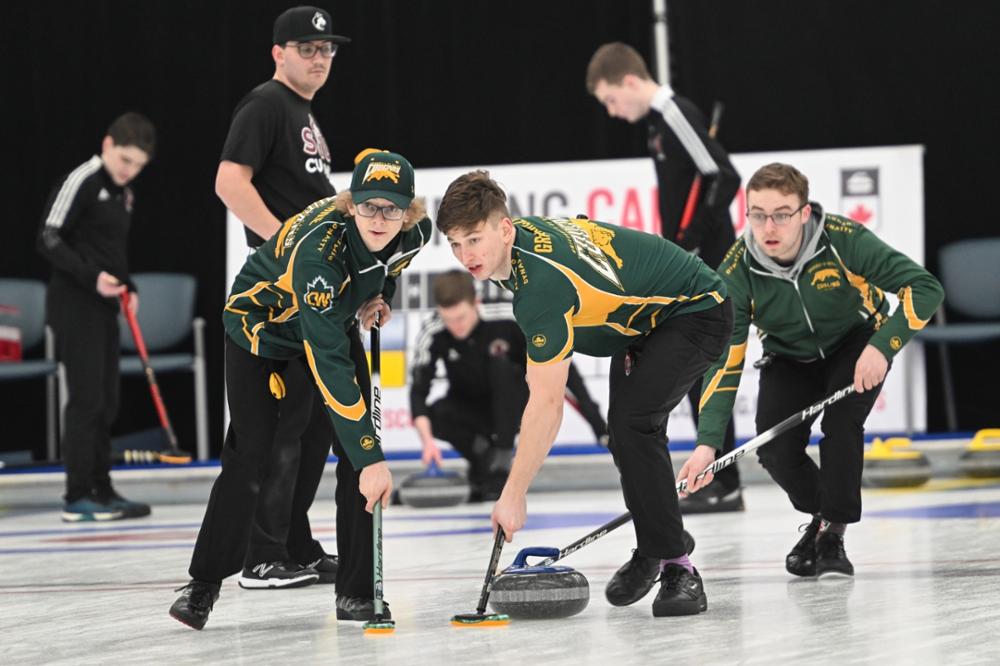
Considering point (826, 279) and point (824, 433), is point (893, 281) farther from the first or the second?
point (824, 433)

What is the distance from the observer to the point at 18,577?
3957 mm

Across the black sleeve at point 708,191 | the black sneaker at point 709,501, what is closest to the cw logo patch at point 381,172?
the black sleeve at point 708,191

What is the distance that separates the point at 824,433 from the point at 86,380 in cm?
311

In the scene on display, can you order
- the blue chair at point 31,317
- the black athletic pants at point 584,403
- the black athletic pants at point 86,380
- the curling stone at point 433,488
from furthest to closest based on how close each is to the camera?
the blue chair at point 31,317 < the black athletic pants at point 584,403 < the curling stone at point 433,488 < the black athletic pants at point 86,380

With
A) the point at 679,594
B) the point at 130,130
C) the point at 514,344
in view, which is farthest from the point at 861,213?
the point at 679,594

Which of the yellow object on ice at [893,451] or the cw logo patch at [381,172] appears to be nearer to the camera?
the cw logo patch at [381,172]

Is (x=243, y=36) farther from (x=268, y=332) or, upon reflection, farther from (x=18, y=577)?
(x=268, y=332)

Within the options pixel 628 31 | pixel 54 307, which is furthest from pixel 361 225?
pixel 628 31

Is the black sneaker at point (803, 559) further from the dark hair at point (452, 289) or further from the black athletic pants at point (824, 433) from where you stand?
the dark hair at point (452, 289)

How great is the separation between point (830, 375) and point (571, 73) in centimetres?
436

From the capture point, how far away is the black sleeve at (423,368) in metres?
6.03

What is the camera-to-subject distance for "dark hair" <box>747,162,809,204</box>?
3.35 meters

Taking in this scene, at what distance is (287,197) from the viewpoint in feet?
12.6

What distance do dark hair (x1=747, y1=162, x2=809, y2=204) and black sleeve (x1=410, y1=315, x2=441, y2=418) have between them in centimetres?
286
